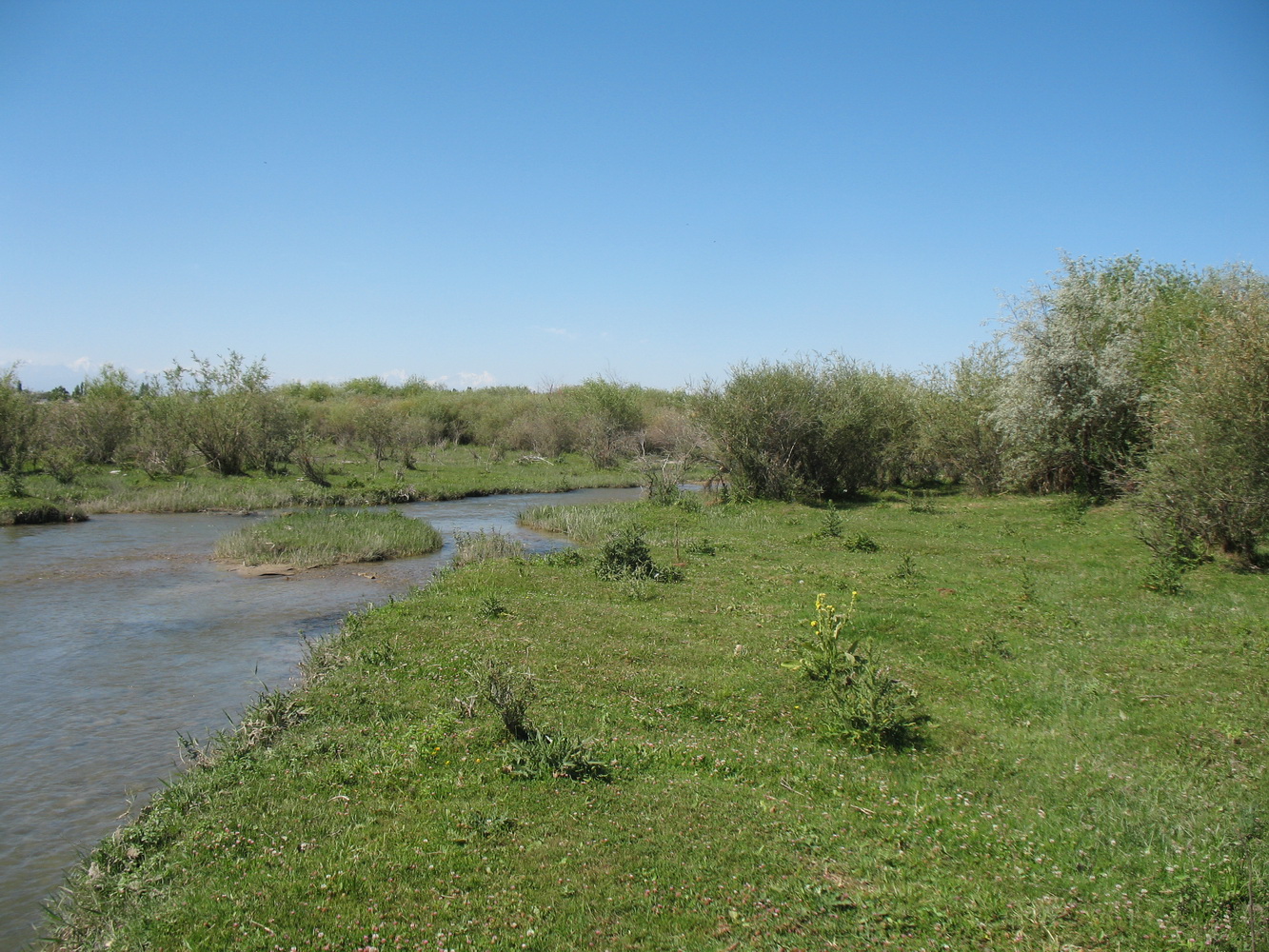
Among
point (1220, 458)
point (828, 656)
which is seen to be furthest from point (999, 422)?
point (828, 656)

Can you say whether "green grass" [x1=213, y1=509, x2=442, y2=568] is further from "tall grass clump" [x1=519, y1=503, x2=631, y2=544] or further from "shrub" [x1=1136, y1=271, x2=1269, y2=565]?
"shrub" [x1=1136, y1=271, x2=1269, y2=565]

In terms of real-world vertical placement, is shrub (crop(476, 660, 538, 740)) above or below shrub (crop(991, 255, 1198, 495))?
below

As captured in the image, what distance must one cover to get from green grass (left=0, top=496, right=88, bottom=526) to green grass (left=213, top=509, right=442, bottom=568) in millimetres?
8212

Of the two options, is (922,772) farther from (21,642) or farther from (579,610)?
(21,642)

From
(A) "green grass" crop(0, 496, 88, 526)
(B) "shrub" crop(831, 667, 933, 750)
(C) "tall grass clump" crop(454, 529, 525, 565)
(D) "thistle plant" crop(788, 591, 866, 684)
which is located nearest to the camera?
(B) "shrub" crop(831, 667, 933, 750)

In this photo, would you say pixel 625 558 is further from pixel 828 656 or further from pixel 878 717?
pixel 878 717

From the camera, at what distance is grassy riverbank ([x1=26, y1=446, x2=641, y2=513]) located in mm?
30406

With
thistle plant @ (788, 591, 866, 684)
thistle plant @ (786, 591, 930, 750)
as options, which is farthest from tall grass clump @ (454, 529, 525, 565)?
thistle plant @ (786, 591, 930, 750)

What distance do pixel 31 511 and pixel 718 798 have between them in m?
28.7

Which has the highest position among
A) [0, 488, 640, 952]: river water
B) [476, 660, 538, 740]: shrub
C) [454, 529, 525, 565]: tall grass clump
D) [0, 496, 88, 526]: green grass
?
[0, 496, 88, 526]: green grass

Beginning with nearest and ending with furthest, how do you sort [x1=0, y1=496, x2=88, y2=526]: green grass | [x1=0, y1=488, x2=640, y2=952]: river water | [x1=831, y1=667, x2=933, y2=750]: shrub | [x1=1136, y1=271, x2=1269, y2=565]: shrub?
[x1=0, y1=488, x2=640, y2=952]: river water, [x1=831, y1=667, x2=933, y2=750]: shrub, [x1=1136, y1=271, x2=1269, y2=565]: shrub, [x1=0, y1=496, x2=88, y2=526]: green grass

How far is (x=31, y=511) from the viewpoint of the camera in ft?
86.5

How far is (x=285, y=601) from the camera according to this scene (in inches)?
684

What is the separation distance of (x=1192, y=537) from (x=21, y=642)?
74.2 feet
